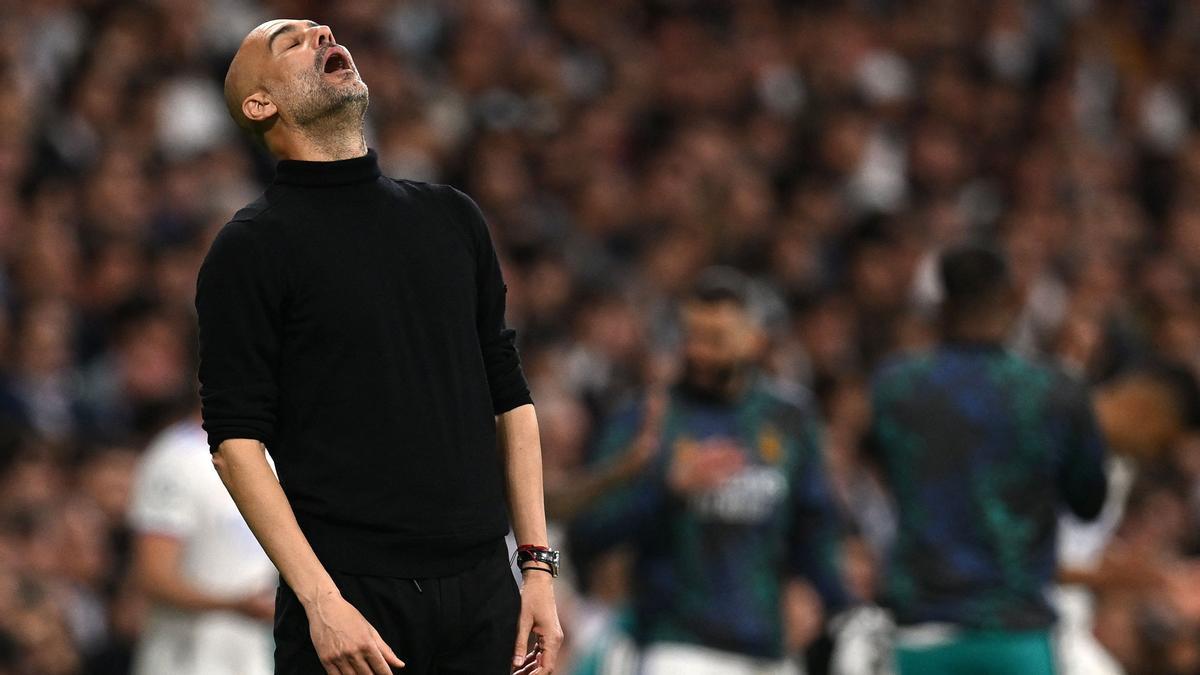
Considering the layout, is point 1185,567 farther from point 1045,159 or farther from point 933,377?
point 1045,159

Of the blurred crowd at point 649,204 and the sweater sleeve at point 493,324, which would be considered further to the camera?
the blurred crowd at point 649,204

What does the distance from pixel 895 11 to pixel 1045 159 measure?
1798mm

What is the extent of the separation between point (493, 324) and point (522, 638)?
562mm

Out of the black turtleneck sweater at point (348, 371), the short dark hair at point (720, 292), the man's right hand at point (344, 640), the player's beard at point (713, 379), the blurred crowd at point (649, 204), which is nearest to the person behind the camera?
the man's right hand at point (344, 640)

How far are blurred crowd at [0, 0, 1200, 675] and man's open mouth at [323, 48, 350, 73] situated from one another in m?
3.31

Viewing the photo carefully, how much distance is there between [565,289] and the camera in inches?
445

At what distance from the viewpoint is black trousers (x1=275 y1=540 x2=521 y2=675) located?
340cm

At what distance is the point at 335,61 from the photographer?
3.49m

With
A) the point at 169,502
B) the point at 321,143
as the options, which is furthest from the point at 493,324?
the point at 169,502

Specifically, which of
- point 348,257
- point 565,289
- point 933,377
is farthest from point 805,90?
point 348,257

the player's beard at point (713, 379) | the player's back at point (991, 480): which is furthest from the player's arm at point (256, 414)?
the player's beard at point (713, 379)

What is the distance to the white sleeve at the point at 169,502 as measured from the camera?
20.7 ft

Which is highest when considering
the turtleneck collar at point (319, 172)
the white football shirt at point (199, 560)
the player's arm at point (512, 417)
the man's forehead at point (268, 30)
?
the man's forehead at point (268, 30)

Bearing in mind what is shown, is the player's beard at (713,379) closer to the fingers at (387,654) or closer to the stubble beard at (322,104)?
the stubble beard at (322,104)
